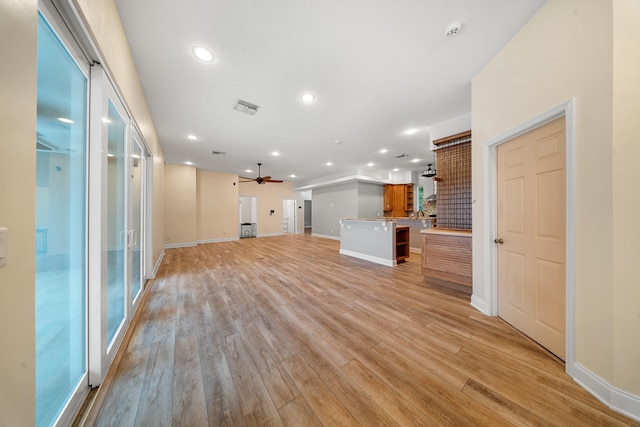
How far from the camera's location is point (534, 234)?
1955 mm

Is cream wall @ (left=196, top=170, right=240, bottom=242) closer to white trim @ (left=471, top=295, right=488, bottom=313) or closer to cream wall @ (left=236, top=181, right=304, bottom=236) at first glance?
cream wall @ (left=236, top=181, right=304, bottom=236)

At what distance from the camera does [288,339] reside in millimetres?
1984

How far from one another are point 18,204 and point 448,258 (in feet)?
13.7

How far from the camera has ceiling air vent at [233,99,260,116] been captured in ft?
10.4

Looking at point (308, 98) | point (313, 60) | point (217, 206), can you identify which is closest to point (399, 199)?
point (308, 98)

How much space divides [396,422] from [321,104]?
3669mm

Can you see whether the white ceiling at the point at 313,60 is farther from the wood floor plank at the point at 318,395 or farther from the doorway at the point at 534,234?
the wood floor plank at the point at 318,395

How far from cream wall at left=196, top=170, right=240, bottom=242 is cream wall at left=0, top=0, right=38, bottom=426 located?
785cm

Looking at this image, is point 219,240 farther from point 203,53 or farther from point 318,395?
point 318,395

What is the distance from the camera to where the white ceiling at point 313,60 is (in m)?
1.73

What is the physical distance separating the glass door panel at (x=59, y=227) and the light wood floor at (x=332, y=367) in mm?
343

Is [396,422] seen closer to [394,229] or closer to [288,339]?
[288,339]

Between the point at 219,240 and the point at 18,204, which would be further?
the point at 219,240

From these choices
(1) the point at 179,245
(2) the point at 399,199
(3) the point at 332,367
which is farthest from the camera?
(2) the point at 399,199
